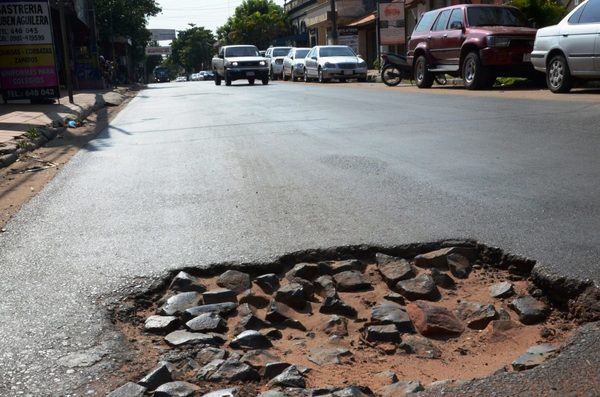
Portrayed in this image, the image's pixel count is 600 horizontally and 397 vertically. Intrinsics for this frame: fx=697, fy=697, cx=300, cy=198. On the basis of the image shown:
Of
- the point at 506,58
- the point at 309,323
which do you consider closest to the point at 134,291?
the point at 309,323

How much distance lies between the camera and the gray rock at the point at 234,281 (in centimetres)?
372

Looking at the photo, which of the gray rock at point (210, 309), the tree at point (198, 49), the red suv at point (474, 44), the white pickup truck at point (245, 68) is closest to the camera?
the gray rock at point (210, 309)

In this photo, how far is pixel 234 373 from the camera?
267 centimetres

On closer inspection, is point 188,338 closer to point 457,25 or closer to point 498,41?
point 498,41

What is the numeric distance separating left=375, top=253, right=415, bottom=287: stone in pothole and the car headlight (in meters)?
12.7

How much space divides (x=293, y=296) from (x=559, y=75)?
1149 centimetres

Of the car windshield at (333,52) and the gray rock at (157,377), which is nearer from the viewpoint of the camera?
the gray rock at (157,377)

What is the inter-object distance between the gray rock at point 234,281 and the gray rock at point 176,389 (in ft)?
3.72

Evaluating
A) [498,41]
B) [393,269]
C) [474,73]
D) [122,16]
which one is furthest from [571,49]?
[122,16]

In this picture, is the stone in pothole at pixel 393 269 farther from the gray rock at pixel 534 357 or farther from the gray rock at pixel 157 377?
the gray rock at pixel 157 377

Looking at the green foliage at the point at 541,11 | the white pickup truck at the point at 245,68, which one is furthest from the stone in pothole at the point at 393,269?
the white pickup truck at the point at 245,68

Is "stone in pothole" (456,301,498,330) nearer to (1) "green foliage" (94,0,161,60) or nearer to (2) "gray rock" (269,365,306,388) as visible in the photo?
(2) "gray rock" (269,365,306,388)

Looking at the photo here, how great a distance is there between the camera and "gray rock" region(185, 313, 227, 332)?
3.16 metres

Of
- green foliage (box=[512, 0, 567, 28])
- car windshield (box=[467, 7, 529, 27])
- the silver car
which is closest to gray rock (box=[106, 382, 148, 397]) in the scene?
the silver car
